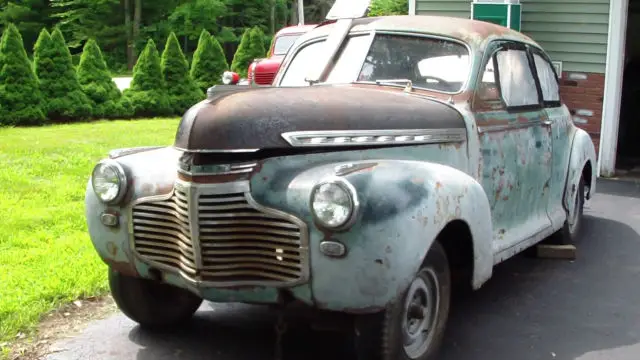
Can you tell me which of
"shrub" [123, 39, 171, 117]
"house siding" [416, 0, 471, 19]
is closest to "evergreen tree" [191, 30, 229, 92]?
"shrub" [123, 39, 171, 117]

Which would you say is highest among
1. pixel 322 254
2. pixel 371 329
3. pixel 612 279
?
pixel 322 254

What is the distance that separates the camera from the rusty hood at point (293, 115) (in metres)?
3.54

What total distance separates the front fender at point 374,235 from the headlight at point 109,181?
3.15 ft

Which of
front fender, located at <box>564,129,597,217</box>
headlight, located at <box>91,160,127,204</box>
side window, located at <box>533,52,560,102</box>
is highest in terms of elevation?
side window, located at <box>533,52,560,102</box>

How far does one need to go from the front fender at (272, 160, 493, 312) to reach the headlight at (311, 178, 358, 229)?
45mm

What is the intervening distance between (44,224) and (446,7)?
6542mm

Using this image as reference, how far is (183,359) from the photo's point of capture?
4.05 meters

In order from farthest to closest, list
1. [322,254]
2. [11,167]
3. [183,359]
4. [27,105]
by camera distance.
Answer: [27,105] < [11,167] < [183,359] < [322,254]

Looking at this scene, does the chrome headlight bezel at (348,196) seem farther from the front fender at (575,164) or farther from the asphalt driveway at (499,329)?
the front fender at (575,164)

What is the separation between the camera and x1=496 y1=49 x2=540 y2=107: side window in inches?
201

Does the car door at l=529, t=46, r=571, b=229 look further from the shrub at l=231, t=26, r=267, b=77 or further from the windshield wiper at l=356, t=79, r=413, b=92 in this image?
the shrub at l=231, t=26, r=267, b=77

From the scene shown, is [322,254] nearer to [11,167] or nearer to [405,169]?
[405,169]

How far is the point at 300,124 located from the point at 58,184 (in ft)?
18.1

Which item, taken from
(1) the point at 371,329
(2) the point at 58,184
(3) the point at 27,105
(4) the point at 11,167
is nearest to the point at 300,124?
(1) the point at 371,329
